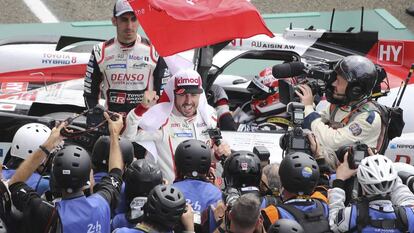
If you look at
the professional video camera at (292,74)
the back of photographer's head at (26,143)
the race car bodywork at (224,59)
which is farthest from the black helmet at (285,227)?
the race car bodywork at (224,59)

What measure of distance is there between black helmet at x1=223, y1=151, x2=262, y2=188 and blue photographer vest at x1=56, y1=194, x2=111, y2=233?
87cm

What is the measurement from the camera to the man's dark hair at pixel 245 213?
521 cm

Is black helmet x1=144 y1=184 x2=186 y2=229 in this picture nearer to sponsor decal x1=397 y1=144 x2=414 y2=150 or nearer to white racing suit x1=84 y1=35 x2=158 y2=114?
white racing suit x1=84 y1=35 x2=158 y2=114

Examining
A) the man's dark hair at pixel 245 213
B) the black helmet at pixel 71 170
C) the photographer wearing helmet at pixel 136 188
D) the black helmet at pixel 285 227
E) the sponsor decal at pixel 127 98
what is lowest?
the sponsor decal at pixel 127 98

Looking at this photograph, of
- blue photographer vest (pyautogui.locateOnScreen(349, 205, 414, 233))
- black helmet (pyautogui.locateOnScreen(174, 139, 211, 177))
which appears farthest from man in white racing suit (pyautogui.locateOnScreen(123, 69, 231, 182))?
blue photographer vest (pyautogui.locateOnScreen(349, 205, 414, 233))

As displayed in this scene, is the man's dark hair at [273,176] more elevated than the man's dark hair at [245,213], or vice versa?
the man's dark hair at [245,213]

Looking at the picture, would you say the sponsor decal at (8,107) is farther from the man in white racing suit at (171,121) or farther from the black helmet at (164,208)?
the black helmet at (164,208)

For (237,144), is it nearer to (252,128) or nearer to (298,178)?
(252,128)

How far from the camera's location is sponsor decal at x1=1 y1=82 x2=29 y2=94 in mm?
10039

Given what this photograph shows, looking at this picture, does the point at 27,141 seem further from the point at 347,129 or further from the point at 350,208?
the point at 347,129

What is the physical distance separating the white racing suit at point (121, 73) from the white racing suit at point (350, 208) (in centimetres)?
302

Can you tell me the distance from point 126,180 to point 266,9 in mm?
11582

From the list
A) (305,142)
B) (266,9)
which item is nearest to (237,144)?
(305,142)

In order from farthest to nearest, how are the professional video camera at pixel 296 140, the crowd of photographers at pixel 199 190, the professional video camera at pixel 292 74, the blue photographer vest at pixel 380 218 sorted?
the professional video camera at pixel 292 74
the professional video camera at pixel 296 140
the blue photographer vest at pixel 380 218
the crowd of photographers at pixel 199 190
